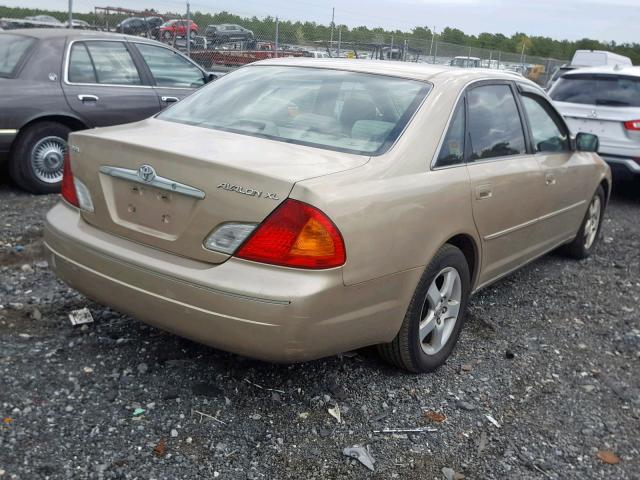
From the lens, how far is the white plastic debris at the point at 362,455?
272 centimetres

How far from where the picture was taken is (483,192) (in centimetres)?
363

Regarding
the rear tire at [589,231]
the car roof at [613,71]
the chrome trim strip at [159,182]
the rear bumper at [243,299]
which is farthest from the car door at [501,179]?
the car roof at [613,71]

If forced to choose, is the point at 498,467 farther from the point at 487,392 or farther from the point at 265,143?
the point at 265,143

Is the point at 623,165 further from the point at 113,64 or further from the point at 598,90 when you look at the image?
the point at 113,64

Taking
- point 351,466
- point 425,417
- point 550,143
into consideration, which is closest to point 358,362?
point 425,417

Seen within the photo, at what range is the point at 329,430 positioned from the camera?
2932 mm

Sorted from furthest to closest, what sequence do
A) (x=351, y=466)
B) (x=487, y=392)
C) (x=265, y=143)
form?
1. (x=487, y=392)
2. (x=265, y=143)
3. (x=351, y=466)

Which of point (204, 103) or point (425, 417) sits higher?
point (204, 103)

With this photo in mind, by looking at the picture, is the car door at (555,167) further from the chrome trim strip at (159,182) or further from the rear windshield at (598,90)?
the rear windshield at (598,90)

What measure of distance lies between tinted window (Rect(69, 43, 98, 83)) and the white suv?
5.71 m

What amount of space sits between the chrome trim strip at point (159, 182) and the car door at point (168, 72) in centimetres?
458

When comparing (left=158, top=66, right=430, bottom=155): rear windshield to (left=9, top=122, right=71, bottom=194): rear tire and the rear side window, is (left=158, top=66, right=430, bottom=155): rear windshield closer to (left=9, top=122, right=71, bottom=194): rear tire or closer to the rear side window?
(left=9, top=122, right=71, bottom=194): rear tire

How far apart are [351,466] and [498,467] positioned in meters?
0.64

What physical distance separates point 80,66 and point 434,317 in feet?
16.8
